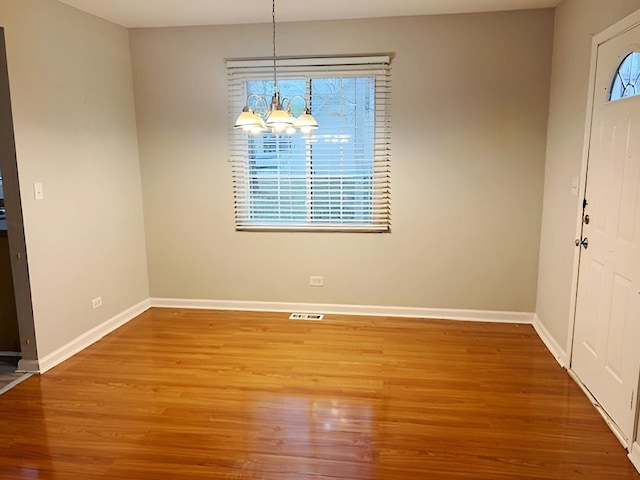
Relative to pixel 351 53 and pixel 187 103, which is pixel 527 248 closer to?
pixel 351 53

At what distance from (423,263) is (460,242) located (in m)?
0.39

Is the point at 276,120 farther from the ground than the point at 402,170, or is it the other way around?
the point at 276,120

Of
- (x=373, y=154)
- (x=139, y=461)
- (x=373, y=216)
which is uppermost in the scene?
(x=373, y=154)

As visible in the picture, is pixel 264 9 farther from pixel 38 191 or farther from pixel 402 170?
pixel 38 191

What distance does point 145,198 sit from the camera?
4.63 meters

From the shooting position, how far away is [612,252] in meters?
2.71

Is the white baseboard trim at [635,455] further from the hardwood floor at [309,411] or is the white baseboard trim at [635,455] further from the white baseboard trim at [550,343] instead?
the white baseboard trim at [550,343]

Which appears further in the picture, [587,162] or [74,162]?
[74,162]

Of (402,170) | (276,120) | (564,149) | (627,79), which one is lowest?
(402,170)

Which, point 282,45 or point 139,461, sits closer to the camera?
point 139,461

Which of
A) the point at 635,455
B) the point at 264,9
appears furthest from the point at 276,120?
the point at 635,455

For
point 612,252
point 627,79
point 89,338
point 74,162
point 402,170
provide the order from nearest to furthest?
point 627,79 < point 612,252 < point 74,162 < point 89,338 < point 402,170

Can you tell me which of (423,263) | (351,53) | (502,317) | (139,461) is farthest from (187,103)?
(502,317)

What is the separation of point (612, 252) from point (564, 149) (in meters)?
1.12
